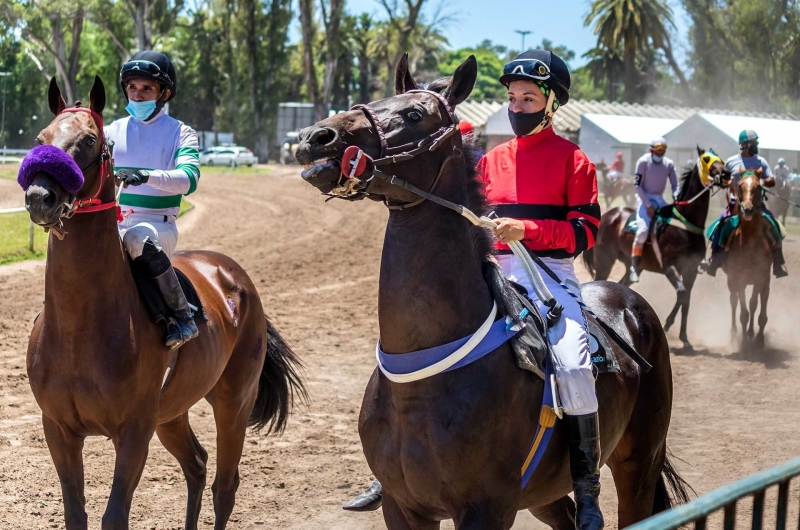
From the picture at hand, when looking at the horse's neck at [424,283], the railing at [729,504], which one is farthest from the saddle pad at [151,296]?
the railing at [729,504]

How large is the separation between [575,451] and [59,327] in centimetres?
258

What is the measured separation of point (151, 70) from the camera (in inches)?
206

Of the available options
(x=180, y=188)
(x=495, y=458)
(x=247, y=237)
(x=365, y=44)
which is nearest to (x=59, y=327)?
(x=180, y=188)

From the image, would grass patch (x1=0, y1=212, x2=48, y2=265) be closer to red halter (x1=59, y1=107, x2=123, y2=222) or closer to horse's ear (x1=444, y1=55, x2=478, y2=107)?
red halter (x1=59, y1=107, x2=123, y2=222)

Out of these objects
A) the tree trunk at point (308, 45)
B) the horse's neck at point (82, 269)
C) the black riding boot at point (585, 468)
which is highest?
the tree trunk at point (308, 45)

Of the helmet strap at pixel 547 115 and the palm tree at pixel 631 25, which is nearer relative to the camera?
the helmet strap at pixel 547 115

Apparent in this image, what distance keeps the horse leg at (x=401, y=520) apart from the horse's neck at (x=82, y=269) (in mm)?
1822

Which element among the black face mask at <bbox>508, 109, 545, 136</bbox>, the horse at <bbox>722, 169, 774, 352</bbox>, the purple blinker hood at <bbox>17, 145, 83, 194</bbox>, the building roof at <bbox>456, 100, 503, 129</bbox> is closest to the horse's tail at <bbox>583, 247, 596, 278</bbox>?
the horse at <bbox>722, 169, 774, 352</bbox>

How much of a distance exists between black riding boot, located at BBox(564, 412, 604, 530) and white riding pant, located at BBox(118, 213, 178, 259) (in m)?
2.47

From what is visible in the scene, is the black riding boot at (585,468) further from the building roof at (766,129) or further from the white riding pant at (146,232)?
the building roof at (766,129)

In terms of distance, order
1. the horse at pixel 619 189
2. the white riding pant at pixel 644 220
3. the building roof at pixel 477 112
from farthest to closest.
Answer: the building roof at pixel 477 112, the horse at pixel 619 189, the white riding pant at pixel 644 220

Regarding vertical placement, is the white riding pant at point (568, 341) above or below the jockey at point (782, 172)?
below

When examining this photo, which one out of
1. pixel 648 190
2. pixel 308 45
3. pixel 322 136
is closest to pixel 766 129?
pixel 648 190

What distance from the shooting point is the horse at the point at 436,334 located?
3379 mm
